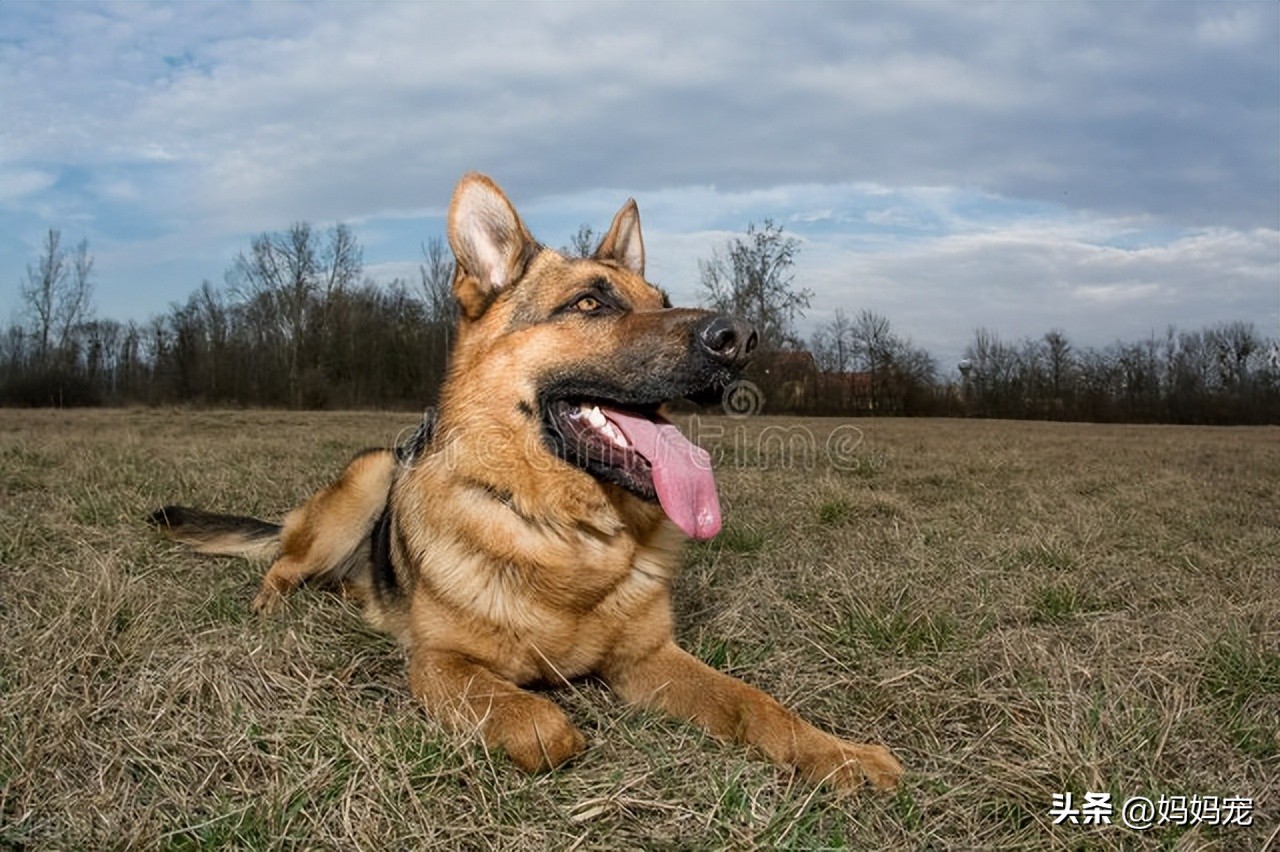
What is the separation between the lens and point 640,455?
3502 millimetres

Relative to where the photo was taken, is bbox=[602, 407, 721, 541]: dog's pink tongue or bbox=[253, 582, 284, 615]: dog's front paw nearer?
bbox=[602, 407, 721, 541]: dog's pink tongue

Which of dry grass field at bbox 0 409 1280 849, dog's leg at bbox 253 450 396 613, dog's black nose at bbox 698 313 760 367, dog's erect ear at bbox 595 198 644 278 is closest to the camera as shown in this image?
dry grass field at bbox 0 409 1280 849

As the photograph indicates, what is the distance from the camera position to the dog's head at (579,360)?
337cm

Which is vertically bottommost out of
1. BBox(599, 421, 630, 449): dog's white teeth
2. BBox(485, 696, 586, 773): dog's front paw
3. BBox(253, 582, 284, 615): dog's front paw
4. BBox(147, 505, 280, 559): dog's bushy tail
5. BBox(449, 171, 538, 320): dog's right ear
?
BBox(485, 696, 586, 773): dog's front paw

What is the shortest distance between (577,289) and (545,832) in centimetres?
221

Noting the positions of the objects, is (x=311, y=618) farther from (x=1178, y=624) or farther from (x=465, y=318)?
(x=1178, y=624)

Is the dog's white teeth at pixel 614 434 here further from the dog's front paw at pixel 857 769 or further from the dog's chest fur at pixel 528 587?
the dog's front paw at pixel 857 769

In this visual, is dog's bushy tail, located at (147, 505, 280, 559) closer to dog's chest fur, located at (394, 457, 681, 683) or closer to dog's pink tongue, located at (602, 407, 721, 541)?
dog's chest fur, located at (394, 457, 681, 683)

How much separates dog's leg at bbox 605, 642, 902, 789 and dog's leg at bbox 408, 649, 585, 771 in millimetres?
516

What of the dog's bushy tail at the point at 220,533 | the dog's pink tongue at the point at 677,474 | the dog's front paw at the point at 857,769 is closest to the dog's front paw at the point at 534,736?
the dog's front paw at the point at 857,769

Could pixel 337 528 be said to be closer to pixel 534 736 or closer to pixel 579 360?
pixel 579 360

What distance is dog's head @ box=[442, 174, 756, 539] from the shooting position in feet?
11.1

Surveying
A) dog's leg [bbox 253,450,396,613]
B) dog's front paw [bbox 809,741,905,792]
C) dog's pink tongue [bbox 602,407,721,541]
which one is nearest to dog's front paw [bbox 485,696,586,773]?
dog's front paw [bbox 809,741,905,792]

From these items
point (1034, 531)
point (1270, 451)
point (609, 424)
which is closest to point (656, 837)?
point (609, 424)
